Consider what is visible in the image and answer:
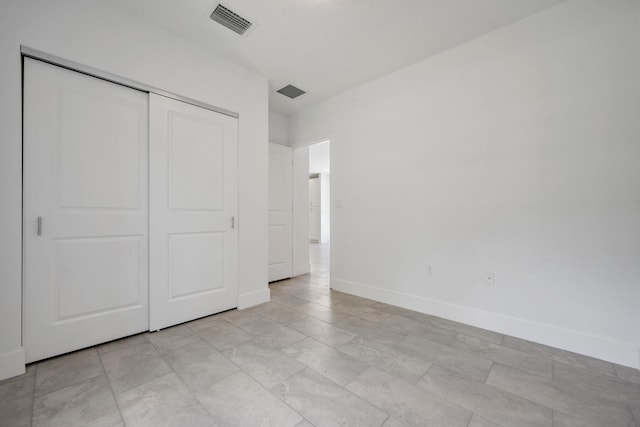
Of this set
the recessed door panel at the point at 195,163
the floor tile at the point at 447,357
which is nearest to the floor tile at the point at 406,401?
the floor tile at the point at 447,357

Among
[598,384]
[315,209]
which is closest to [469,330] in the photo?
[598,384]

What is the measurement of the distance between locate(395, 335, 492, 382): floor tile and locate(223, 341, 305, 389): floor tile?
0.93 m

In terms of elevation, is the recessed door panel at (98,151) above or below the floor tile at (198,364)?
above

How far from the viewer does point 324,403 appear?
1.49m

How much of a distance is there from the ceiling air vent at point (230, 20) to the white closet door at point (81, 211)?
0.98m

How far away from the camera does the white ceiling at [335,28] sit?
2.18 metres

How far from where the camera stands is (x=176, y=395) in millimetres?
1554

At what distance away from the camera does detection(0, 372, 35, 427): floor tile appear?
1.35 metres

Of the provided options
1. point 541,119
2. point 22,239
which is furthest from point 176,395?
point 541,119

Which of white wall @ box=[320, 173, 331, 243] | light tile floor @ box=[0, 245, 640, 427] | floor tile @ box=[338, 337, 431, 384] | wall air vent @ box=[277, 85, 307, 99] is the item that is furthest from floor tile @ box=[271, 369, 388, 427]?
white wall @ box=[320, 173, 331, 243]

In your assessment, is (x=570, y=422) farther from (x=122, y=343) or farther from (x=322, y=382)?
(x=122, y=343)

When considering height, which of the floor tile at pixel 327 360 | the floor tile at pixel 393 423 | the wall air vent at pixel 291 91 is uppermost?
the wall air vent at pixel 291 91

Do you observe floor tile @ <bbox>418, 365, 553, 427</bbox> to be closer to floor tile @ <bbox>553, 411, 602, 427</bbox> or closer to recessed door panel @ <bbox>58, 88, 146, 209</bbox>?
floor tile @ <bbox>553, 411, 602, 427</bbox>

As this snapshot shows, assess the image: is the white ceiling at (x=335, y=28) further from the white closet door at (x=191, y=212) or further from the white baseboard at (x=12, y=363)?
the white baseboard at (x=12, y=363)
